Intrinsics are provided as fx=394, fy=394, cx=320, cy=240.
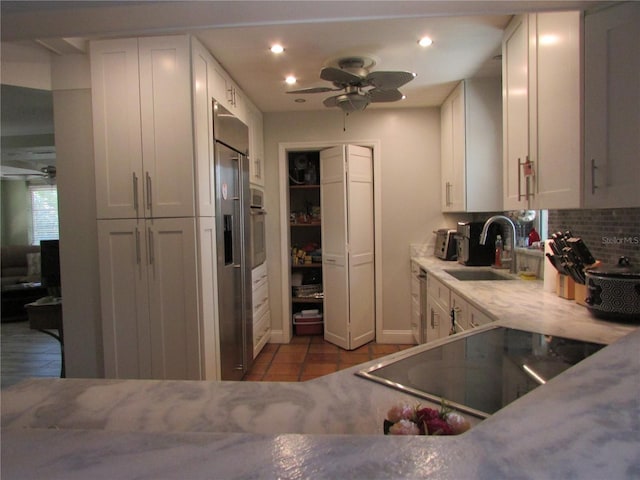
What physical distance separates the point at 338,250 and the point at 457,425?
328 cm

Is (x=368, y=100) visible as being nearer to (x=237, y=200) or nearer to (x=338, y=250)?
(x=237, y=200)

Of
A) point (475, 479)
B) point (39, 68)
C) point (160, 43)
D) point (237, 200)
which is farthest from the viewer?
point (237, 200)

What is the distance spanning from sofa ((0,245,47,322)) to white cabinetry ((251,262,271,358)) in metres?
3.49

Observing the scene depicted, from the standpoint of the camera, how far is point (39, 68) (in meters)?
2.48

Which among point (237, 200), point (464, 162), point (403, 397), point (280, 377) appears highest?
point (464, 162)

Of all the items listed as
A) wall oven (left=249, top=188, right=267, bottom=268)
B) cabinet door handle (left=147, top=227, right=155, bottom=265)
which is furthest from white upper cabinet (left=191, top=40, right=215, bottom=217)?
wall oven (left=249, top=188, right=267, bottom=268)

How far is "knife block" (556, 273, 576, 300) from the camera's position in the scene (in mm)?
1986

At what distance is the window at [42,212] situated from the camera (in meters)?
6.94

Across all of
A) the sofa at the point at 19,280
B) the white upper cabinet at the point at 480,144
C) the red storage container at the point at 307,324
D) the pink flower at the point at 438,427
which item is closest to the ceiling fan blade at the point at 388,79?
the white upper cabinet at the point at 480,144

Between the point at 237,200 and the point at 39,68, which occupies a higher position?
the point at 39,68

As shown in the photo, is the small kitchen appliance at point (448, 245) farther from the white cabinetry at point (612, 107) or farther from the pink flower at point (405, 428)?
the pink flower at point (405, 428)

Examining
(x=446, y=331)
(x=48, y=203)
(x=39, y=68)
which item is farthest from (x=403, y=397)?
(x=48, y=203)

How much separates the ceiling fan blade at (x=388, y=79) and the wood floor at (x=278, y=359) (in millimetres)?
2321

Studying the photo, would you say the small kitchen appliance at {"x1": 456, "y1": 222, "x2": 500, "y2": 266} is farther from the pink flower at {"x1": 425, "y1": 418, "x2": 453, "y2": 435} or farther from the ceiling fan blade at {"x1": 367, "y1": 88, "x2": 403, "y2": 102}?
the pink flower at {"x1": 425, "y1": 418, "x2": 453, "y2": 435}
